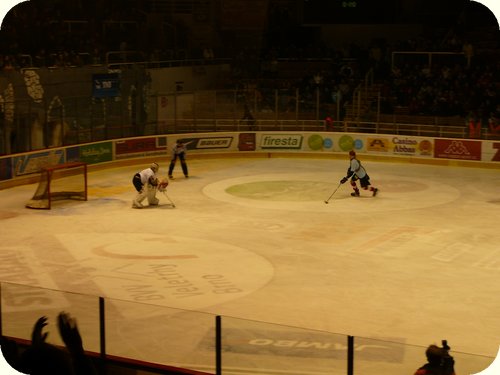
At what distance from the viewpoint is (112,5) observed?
139ft

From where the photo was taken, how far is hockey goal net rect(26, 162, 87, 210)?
2548 cm

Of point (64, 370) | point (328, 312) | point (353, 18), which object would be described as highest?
point (353, 18)

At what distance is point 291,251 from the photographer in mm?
20312

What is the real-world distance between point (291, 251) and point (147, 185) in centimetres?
652

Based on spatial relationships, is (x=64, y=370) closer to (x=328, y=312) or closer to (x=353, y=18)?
(x=328, y=312)

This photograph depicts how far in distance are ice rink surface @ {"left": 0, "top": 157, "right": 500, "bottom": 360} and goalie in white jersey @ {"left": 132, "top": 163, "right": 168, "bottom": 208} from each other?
19.8 inches

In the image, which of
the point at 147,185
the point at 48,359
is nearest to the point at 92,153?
the point at 147,185

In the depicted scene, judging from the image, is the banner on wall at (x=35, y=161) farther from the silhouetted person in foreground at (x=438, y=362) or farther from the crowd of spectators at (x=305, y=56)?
the silhouetted person in foreground at (x=438, y=362)

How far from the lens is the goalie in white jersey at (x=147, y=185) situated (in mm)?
25047

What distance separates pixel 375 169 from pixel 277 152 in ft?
15.6

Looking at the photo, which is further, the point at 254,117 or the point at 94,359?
the point at 254,117

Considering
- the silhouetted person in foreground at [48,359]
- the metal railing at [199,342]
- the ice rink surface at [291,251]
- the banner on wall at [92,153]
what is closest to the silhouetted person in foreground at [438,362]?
the metal railing at [199,342]

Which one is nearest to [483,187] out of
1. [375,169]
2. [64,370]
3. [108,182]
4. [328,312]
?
[375,169]

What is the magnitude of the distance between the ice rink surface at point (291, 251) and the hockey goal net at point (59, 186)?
50 centimetres
